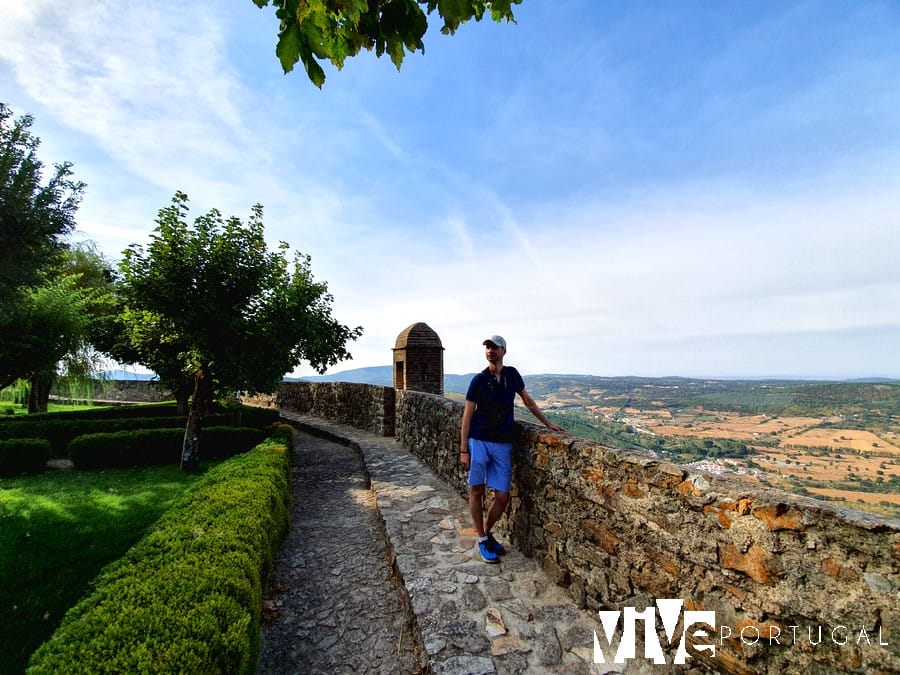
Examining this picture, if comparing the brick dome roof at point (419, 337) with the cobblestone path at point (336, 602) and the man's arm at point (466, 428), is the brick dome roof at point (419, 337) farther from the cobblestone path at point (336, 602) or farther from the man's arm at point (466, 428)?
the man's arm at point (466, 428)

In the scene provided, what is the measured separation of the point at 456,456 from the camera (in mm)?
6949

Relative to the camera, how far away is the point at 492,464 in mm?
4383

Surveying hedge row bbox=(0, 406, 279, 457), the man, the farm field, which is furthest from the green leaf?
hedge row bbox=(0, 406, 279, 457)

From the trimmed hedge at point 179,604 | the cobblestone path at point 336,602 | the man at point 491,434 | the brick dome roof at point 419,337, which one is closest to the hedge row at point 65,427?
the brick dome roof at point 419,337

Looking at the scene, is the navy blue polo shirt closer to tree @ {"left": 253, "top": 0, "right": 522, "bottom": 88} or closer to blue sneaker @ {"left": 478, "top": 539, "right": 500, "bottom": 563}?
blue sneaker @ {"left": 478, "top": 539, "right": 500, "bottom": 563}

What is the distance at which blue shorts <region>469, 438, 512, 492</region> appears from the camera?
434 centimetres

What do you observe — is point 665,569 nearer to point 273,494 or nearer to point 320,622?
point 320,622

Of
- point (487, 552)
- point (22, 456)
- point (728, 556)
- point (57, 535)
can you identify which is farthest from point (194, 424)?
point (728, 556)

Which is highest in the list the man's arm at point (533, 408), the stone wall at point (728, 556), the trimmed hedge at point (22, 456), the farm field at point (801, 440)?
the man's arm at point (533, 408)

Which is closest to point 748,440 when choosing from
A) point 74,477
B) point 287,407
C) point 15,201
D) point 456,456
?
point 456,456

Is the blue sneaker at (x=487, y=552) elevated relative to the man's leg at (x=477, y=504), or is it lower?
lower

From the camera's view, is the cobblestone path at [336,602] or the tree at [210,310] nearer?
the cobblestone path at [336,602]

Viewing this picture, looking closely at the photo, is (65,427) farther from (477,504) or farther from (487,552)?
(487,552)

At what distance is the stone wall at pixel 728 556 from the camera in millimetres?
1809
